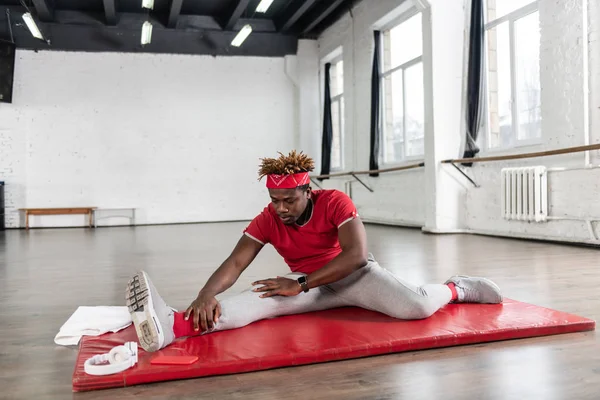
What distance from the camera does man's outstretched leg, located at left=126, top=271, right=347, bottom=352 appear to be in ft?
6.74

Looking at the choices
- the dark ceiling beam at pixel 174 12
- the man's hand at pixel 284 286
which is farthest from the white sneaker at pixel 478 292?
the dark ceiling beam at pixel 174 12

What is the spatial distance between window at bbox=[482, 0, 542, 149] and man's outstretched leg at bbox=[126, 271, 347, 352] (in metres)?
4.68

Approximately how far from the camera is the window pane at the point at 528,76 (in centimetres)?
643

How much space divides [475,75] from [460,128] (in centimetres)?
75

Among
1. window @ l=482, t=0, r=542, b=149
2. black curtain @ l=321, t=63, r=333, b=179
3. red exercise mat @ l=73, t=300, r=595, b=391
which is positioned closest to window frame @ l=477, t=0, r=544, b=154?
window @ l=482, t=0, r=542, b=149

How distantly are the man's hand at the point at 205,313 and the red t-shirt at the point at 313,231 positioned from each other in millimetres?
393

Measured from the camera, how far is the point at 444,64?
7.60m

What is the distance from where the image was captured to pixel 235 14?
11.1 metres

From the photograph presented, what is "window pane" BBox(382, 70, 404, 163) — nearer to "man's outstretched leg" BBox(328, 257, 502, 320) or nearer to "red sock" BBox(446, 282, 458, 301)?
"red sock" BBox(446, 282, 458, 301)

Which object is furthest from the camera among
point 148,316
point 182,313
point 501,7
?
point 501,7

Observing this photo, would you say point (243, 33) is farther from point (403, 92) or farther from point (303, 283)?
point (303, 283)

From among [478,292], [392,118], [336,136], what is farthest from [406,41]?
[478,292]

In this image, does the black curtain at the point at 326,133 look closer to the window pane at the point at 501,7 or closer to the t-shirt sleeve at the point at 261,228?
the window pane at the point at 501,7

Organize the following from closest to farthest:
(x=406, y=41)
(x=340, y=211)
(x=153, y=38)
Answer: (x=340, y=211) → (x=406, y=41) → (x=153, y=38)
